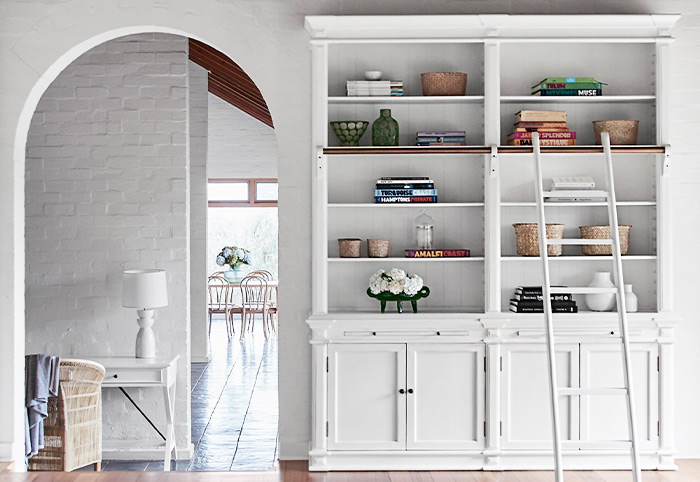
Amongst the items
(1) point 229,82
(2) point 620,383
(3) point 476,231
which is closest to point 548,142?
(3) point 476,231

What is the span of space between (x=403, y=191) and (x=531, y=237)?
81cm

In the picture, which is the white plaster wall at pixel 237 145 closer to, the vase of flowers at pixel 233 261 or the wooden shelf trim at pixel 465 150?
the vase of flowers at pixel 233 261

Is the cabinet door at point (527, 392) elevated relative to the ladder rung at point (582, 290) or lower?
lower

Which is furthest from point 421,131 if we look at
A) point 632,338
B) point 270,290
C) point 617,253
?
point 270,290

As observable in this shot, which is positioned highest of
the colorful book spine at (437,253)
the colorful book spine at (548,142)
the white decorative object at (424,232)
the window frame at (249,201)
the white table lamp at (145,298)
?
the window frame at (249,201)

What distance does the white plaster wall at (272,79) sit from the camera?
443cm

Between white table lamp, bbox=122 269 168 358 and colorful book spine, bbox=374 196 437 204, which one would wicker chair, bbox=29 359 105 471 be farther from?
colorful book spine, bbox=374 196 437 204

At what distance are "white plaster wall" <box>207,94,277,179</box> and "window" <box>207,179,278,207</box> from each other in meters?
0.41

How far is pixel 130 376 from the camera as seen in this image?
18.2 ft

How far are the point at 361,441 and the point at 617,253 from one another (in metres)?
1.75

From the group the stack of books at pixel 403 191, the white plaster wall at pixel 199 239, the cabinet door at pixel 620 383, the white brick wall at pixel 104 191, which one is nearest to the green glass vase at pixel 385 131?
the stack of books at pixel 403 191

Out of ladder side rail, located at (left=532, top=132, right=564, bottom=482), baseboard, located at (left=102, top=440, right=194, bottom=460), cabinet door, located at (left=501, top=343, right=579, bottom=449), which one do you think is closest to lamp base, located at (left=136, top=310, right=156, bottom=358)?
baseboard, located at (left=102, top=440, right=194, bottom=460)

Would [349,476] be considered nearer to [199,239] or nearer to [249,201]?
[199,239]

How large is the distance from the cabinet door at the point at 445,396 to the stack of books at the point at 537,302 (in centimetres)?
36
